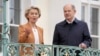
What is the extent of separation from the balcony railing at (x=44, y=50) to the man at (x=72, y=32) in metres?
0.12

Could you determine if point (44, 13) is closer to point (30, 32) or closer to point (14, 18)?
point (14, 18)

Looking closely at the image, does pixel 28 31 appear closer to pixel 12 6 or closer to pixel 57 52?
pixel 57 52

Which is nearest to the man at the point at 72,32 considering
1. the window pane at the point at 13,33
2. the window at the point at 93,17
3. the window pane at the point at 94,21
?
the window pane at the point at 13,33

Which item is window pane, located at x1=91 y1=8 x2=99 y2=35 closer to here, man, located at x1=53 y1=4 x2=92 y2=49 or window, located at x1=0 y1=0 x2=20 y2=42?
window, located at x1=0 y1=0 x2=20 y2=42

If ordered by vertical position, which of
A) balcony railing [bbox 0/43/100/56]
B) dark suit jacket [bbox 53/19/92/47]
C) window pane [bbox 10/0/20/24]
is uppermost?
window pane [bbox 10/0/20/24]

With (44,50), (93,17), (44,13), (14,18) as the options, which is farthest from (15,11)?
(44,50)

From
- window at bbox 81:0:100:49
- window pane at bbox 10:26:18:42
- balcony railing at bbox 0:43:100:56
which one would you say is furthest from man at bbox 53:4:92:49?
window at bbox 81:0:100:49

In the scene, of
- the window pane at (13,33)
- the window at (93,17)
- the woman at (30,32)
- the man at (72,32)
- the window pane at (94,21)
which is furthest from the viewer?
the window pane at (94,21)

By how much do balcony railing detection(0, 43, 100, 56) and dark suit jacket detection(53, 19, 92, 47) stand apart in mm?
144

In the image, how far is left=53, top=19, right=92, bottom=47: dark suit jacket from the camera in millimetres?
7840

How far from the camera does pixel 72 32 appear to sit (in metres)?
7.84

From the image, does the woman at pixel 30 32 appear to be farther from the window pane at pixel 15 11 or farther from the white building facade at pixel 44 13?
the window pane at pixel 15 11

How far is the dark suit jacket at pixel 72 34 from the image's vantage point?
7840 mm

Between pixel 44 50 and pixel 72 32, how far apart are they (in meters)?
0.58
